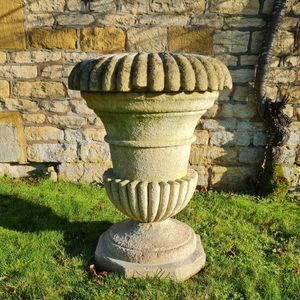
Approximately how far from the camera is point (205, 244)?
9.80ft

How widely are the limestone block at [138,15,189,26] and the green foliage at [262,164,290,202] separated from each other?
1.97 metres

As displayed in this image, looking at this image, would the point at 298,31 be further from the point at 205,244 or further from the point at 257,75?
the point at 205,244

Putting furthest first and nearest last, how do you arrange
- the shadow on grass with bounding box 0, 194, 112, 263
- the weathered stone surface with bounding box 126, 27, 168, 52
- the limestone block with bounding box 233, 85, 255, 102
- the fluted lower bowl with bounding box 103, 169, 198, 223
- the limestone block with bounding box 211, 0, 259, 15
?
the limestone block with bounding box 233, 85, 255, 102 → the weathered stone surface with bounding box 126, 27, 168, 52 → the limestone block with bounding box 211, 0, 259, 15 → the shadow on grass with bounding box 0, 194, 112, 263 → the fluted lower bowl with bounding box 103, 169, 198, 223

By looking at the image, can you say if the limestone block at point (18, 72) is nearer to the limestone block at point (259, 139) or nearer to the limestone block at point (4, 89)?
the limestone block at point (4, 89)

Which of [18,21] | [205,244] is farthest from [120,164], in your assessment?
[18,21]

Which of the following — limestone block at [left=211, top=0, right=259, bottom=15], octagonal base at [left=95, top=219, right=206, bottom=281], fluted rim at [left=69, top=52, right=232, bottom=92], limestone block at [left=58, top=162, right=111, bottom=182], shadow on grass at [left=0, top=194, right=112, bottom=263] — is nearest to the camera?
fluted rim at [left=69, top=52, right=232, bottom=92]

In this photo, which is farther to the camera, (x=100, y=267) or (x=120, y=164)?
(x=100, y=267)

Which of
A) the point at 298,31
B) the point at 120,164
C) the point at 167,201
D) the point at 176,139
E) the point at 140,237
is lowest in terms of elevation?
the point at 140,237

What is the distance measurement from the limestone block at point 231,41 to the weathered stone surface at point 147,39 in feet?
1.89

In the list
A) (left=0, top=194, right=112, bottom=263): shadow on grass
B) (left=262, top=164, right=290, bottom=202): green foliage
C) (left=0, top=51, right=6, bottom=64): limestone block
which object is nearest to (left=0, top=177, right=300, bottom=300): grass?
(left=0, top=194, right=112, bottom=263): shadow on grass

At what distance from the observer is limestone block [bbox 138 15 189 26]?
12.5 ft

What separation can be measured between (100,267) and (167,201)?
775mm

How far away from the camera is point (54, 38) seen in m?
3.92

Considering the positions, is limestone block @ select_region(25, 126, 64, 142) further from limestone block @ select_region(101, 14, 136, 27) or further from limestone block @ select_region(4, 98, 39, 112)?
limestone block @ select_region(101, 14, 136, 27)
